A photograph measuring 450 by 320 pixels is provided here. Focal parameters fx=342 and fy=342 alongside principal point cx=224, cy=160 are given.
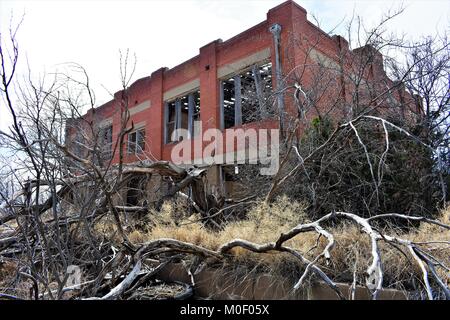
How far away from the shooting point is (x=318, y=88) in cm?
888

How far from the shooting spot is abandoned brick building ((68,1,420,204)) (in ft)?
30.8

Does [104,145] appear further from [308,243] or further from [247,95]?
[308,243]

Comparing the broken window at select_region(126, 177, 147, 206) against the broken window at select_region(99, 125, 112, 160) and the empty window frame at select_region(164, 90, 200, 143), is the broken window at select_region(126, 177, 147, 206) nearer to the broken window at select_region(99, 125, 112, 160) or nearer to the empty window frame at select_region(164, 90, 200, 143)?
the broken window at select_region(99, 125, 112, 160)

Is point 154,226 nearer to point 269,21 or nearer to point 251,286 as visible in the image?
point 251,286

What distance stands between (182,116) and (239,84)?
160 inches

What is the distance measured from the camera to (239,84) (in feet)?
41.1

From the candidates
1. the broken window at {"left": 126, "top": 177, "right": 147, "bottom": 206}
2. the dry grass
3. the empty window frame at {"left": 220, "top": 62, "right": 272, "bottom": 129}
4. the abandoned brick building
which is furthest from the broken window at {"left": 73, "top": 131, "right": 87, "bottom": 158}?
the empty window frame at {"left": 220, "top": 62, "right": 272, "bottom": 129}

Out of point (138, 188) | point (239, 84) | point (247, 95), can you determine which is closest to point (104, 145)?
point (138, 188)

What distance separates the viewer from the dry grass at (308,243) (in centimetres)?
373

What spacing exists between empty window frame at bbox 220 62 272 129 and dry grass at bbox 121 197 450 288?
3804 mm

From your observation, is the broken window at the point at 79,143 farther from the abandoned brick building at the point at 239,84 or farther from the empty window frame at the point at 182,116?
the empty window frame at the point at 182,116

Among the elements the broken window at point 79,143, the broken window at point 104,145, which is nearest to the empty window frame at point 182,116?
the broken window at point 104,145
